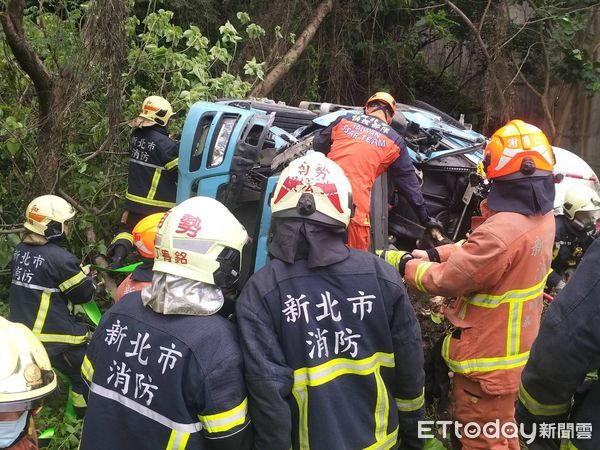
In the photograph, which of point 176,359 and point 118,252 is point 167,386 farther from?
point 118,252

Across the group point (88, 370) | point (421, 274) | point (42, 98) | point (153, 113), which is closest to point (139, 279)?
point (88, 370)

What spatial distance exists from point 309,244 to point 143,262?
1.47 meters

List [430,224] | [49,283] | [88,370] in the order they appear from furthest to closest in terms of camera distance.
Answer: [430,224]
[49,283]
[88,370]

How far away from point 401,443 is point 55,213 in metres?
2.65

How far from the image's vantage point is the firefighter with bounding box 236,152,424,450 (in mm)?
2201

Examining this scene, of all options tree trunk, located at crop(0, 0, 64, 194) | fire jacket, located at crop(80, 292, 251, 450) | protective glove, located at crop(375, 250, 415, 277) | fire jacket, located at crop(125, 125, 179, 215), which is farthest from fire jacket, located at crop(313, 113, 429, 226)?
fire jacket, located at crop(80, 292, 251, 450)

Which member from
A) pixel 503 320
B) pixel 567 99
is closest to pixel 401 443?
pixel 503 320

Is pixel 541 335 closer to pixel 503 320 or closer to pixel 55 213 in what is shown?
pixel 503 320

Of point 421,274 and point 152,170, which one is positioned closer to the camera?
point 421,274

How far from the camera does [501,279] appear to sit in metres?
2.83

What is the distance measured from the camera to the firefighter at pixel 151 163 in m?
5.25

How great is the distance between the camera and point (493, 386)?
9.33ft

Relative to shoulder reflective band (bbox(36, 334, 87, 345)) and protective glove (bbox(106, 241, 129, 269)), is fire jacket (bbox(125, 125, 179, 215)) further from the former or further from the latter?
shoulder reflective band (bbox(36, 334, 87, 345))
